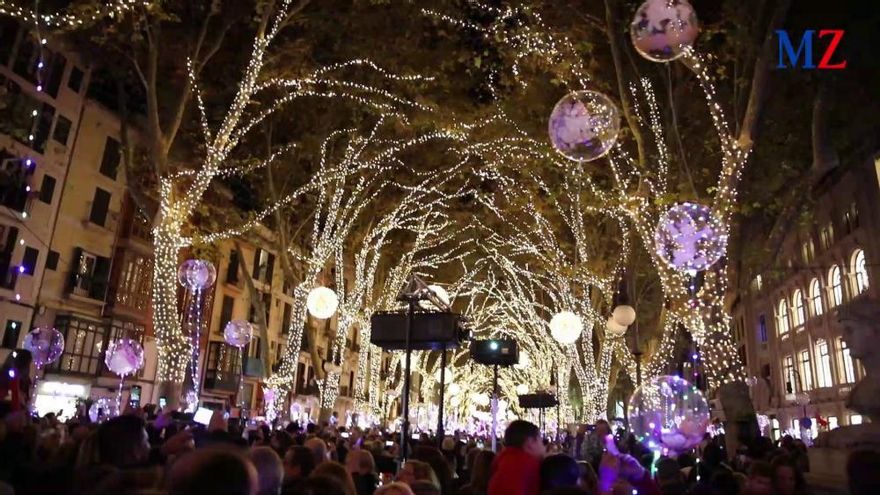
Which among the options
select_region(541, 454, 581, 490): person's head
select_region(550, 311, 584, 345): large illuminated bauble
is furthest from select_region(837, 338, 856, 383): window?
select_region(541, 454, 581, 490): person's head

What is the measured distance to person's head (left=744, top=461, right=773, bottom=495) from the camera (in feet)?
15.9

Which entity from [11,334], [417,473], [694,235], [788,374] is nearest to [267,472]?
[417,473]

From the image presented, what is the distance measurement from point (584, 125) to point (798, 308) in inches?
1591

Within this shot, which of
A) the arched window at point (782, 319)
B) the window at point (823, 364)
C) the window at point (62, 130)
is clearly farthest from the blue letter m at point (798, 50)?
the arched window at point (782, 319)

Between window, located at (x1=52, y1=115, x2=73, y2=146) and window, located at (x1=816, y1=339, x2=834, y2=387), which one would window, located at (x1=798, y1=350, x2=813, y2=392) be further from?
window, located at (x1=52, y1=115, x2=73, y2=146)

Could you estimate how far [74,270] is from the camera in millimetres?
29047

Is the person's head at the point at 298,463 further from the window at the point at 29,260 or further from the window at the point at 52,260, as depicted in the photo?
the window at the point at 52,260

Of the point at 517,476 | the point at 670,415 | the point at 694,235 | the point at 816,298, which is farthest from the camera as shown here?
the point at 816,298

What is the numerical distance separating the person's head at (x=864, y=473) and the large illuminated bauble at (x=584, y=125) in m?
6.85

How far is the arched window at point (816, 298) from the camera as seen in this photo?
39659mm

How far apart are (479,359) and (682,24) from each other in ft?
22.1

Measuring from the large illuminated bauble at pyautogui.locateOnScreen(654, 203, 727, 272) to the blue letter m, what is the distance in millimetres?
4019

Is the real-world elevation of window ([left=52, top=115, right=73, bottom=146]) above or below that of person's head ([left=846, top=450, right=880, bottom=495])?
above

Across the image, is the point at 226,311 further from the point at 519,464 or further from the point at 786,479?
the point at 786,479
